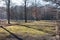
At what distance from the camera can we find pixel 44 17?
5041 centimetres

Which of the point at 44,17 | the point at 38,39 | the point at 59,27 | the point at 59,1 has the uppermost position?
the point at 59,1

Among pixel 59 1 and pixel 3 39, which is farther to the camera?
pixel 3 39

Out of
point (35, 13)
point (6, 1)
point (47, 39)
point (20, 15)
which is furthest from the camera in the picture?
point (20, 15)

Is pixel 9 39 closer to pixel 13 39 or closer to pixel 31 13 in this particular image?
pixel 13 39

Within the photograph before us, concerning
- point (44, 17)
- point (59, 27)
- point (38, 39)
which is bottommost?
point (44, 17)

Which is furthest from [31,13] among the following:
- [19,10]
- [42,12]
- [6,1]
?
[6,1]

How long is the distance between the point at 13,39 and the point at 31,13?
37.8 m

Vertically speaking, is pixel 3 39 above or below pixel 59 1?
below

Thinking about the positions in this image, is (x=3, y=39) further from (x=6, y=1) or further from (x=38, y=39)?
(x=6, y=1)

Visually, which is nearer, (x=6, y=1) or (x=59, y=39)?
(x=59, y=39)

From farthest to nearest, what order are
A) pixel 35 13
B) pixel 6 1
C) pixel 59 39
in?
pixel 35 13 < pixel 6 1 < pixel 59 39

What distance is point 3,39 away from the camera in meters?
11.1

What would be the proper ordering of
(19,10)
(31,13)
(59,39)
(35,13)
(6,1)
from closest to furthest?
1. (59,39)
2. (6,1)
3. (35,13)
4. (31,13)
5. (19,10)

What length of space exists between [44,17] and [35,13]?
777 centimetres
